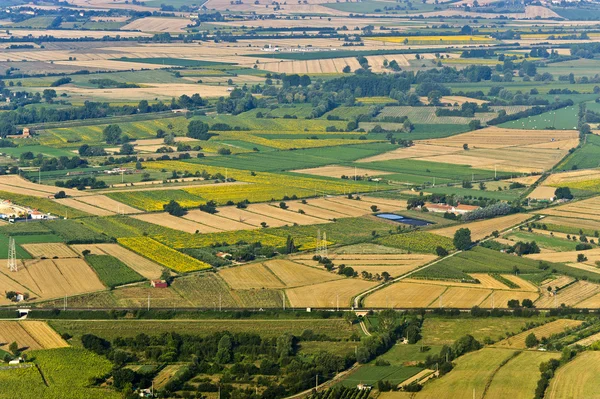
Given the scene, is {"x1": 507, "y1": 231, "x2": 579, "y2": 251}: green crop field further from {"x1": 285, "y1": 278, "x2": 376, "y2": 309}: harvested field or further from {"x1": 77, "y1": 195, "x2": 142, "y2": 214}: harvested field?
{"x1": 77, "y1": 195, "x2": 142, "y2": 214}: harvested field

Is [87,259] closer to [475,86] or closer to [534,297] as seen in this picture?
[534,297]

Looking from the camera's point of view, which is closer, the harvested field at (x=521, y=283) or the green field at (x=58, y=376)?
the green field at (x=58, y=376)

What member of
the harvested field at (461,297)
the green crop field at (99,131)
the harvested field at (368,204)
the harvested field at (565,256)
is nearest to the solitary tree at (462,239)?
the harvested field at (565,256)

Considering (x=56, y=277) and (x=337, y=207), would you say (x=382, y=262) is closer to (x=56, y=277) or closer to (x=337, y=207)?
(x=337, y=207)

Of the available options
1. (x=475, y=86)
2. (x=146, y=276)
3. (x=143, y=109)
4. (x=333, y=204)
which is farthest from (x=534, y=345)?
(x=475, y=86)

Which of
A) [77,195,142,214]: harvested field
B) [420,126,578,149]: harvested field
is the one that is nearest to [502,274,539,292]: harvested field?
[77,195,142,214]: harvested field

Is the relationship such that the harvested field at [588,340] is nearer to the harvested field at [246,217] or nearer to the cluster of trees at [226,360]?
the cluster of trees at [226,360]
